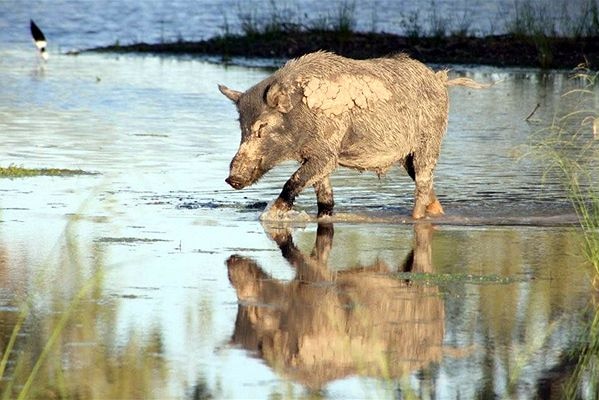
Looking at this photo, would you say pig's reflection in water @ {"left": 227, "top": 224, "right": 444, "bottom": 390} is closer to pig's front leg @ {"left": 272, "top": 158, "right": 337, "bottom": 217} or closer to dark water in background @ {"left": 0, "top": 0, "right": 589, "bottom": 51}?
pig's front leg @ {"left": 272, "top": 158, "right": 337, "bottom": 217}

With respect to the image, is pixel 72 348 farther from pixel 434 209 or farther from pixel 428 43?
pixel 428 43

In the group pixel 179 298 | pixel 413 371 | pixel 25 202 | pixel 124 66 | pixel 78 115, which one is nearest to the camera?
pixel 413 371

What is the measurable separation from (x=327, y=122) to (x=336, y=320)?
13.4 feet

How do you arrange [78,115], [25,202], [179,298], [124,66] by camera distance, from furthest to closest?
[124,66] < [78,115] < [25,202] < [179,298]

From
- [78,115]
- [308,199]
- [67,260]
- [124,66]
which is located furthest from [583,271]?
[124,66]

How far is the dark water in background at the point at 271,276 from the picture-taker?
24.4ft

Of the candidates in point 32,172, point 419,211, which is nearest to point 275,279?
point 419,211

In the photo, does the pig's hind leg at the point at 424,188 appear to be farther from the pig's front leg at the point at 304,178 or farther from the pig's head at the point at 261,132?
the pig's head at the point at 261,132

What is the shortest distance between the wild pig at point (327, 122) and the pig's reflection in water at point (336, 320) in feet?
6.25

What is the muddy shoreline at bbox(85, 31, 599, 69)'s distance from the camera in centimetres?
2747

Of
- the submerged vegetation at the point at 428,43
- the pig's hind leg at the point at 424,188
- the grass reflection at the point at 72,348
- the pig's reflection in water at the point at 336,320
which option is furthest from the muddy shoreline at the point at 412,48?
the grass reflection at the point at 72,348

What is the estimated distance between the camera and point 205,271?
390 inches

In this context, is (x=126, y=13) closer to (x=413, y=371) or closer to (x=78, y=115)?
(x=78, y=115)

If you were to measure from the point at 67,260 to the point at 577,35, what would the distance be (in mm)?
19103
